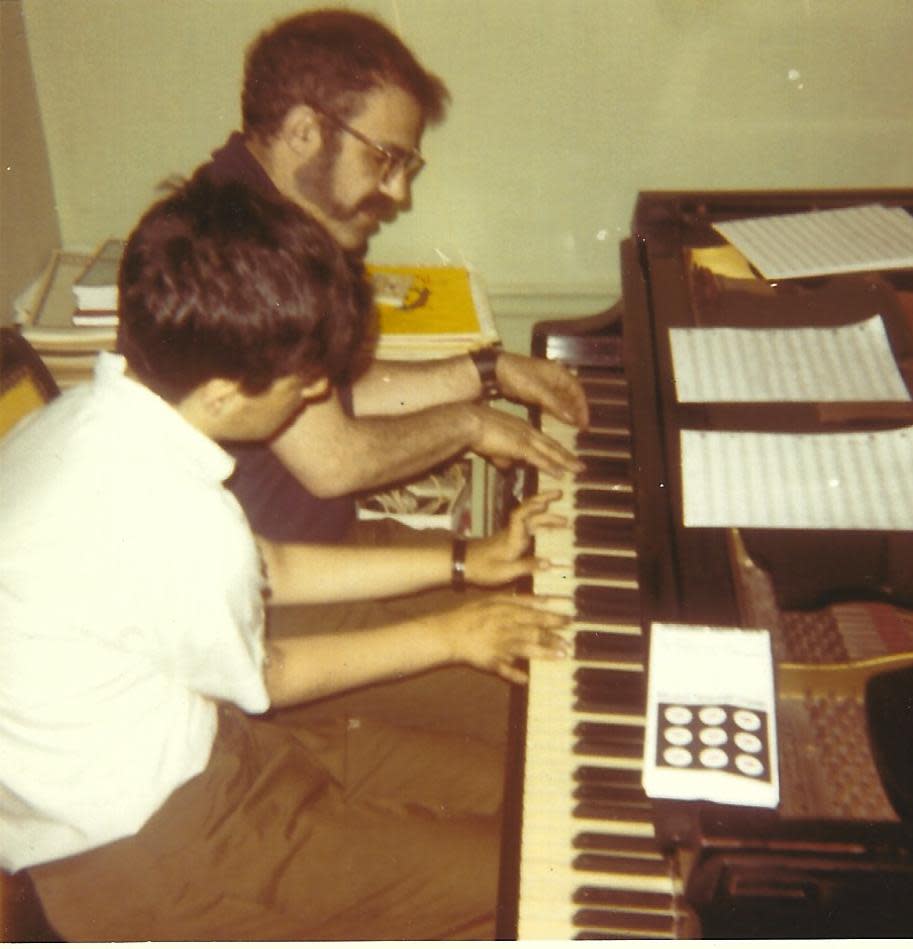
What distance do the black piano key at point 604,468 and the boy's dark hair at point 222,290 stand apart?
2.23 ft

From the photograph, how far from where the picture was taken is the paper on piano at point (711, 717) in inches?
37.8

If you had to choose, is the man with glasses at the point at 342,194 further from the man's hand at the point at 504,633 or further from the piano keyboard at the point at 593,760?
the man's hand at the point at 504,633

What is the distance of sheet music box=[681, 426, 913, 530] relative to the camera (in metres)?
1.20

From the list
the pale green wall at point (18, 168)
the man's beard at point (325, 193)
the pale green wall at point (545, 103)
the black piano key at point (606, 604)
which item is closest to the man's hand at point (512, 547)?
the black piano key at point (606, 604)

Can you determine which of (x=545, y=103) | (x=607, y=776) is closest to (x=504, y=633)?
(x=607, y=776)

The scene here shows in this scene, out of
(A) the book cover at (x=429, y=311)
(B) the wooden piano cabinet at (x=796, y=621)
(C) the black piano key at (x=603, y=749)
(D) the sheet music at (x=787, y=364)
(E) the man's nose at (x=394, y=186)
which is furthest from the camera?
(A) the book cover at (x=429, y=311)

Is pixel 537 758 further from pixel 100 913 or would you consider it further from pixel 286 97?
pixel 286 97

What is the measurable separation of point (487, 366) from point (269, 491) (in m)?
0.54

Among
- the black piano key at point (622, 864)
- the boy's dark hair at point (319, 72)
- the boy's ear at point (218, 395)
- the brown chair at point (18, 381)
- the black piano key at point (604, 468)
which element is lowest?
the black piano key at point (622, 864)

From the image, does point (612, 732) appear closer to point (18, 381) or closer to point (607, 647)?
point (607, 647)

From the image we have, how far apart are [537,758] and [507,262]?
171 cm

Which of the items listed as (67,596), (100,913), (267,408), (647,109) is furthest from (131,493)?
(647,109)

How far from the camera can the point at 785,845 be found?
2.97ft

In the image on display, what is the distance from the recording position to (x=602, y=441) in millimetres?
1818
